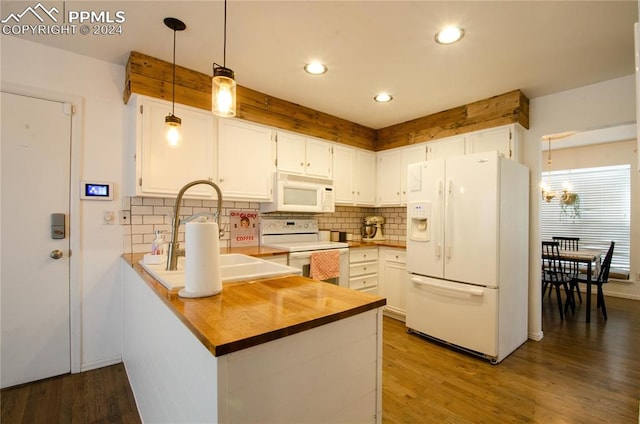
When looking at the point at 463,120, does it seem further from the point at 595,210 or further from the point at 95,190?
the point at 595,210

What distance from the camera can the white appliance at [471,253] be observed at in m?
2.54

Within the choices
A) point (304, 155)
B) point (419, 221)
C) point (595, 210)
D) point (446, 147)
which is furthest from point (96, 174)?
point (595, 210)

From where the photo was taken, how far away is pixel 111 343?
244 centimetres

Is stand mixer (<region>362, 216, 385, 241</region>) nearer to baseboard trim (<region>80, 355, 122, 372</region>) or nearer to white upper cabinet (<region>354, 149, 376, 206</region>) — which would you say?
white upper cabinet (<region>354, 149, 376, 206</region>)

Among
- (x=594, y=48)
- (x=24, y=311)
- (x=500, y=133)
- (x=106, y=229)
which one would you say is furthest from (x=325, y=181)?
(x=24, y=311)

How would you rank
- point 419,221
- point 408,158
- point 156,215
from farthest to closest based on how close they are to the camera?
point 408,158, point 419,221, point 156,215

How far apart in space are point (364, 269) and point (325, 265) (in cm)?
72

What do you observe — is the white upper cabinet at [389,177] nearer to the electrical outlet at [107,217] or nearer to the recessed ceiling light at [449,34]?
the recessed ceiling light at [449,34]

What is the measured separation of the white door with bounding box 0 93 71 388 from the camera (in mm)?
2086

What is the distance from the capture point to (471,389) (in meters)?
2.13

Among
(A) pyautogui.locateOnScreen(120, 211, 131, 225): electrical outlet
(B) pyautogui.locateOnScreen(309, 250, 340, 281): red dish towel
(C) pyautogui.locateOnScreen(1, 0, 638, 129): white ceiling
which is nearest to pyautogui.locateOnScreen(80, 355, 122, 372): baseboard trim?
(A) pyautogui.locateOnScreen(120, 211, 131, 225): electrical outlet

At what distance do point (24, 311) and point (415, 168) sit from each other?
3552 mm

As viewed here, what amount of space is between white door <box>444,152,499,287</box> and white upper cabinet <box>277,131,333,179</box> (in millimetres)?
1440

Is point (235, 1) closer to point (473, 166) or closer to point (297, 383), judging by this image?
point (297, 383)
